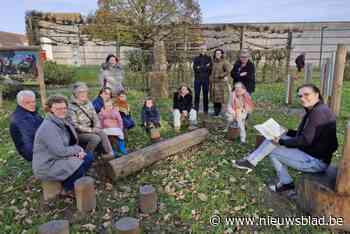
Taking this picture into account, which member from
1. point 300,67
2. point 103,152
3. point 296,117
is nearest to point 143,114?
point 103,152

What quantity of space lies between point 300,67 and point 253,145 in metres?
12.5

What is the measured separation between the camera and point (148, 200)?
9.45 ft

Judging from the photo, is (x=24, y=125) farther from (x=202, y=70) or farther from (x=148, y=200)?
(x=202, y=70)

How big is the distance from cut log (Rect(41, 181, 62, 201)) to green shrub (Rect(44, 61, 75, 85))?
27.9 feet

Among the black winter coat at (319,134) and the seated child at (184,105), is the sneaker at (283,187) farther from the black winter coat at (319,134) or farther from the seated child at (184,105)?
the seated child at (184,105)

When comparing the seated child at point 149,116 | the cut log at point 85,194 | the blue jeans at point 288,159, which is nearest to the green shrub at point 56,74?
the seated child at point 149,116

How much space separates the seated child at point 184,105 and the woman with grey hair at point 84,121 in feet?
6.51

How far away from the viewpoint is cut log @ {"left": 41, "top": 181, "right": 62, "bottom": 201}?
10.0 ft

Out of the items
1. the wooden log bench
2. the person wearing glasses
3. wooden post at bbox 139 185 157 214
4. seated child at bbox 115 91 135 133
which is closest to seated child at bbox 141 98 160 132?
seated child at bbox 115 91 135 133

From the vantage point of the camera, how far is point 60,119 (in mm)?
3045

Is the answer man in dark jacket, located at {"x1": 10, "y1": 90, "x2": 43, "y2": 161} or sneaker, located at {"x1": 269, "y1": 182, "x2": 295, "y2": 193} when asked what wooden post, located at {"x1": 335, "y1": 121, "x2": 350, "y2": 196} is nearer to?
sneaker, located at {"x1": 269, "y1": 182, "x2": 295, "y2": 193}

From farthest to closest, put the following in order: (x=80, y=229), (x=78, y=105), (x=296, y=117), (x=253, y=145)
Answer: (x=296, y=117), (x=253, y=145), (x=78, y=105), (x=80, y=229)

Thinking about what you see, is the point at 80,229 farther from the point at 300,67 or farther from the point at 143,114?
the point at 300,67

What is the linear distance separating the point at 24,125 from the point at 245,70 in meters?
4.18
